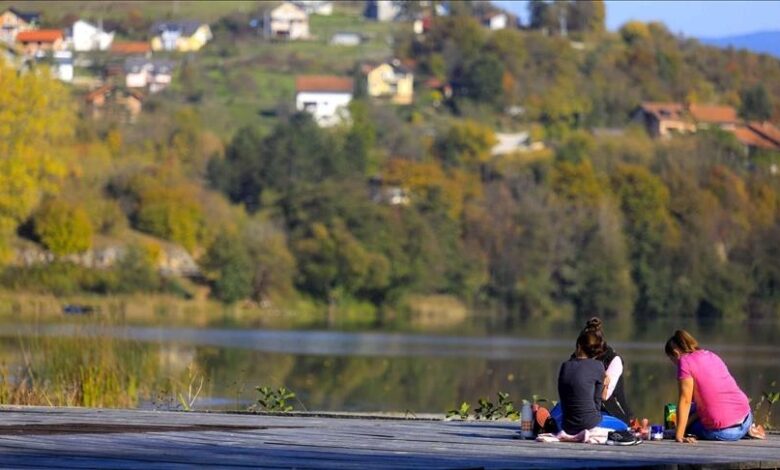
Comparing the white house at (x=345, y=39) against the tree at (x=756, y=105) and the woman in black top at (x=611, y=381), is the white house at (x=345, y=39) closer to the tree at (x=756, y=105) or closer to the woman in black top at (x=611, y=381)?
the tree at (x=756, y=105)

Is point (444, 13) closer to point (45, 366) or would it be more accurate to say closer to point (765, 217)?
point (765, 217)

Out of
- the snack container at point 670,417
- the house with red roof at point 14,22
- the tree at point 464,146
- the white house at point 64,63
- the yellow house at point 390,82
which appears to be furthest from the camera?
the house with red roof at point 14,22

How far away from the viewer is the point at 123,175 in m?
72.1

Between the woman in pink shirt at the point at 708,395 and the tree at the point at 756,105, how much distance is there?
114 meters

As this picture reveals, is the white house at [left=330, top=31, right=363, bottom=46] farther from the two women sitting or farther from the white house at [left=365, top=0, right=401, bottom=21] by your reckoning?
the two women sitting

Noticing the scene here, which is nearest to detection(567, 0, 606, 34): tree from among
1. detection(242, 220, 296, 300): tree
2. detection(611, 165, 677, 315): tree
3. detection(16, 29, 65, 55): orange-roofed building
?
detection(16, 29, 65, 55): orange-roofed building

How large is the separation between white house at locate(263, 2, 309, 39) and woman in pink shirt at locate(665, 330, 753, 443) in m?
127

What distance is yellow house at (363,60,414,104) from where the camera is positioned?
120 meters

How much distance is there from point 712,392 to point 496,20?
14260 centimetres

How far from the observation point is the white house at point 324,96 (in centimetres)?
10731

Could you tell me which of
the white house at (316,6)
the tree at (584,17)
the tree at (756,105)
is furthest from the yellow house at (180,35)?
the tree at (756,105)

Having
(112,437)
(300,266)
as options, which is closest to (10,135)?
(300,266)

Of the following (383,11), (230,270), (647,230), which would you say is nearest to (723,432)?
(230,270)

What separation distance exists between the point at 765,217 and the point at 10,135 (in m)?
43.3
